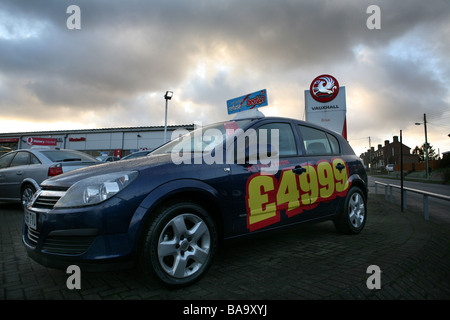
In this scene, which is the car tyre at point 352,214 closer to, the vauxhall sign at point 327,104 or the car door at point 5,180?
the vauxhall sign at point 327,104

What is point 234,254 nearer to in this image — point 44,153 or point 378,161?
point 44,153

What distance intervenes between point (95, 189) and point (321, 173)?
2.87 meters

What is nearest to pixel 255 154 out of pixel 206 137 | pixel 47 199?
pixel 206 137

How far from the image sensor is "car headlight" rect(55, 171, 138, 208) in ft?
7.27

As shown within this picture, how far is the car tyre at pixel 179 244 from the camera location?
224 centimetres

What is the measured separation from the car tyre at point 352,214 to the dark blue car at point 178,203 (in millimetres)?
745

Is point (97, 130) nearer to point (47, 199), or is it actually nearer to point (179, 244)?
point (47, 199)

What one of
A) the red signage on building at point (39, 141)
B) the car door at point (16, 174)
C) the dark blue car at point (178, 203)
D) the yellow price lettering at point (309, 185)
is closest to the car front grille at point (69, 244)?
the dark blue car at point (178, 203)

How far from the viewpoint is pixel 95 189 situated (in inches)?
88.7

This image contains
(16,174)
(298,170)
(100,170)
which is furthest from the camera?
(16,174)

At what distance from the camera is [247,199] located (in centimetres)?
292

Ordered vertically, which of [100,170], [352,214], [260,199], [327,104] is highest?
[327,104]

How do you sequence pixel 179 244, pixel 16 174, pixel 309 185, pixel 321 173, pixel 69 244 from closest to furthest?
pixel 69 244
pixel 179 244
pixel 309 185
pixel 321 173
pixel 16 174
